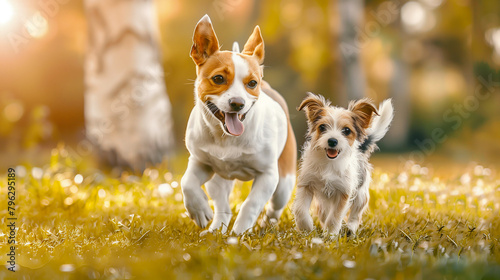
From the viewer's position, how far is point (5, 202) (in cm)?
516

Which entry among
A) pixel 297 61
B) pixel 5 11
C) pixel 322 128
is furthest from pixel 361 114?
pixel 297 61

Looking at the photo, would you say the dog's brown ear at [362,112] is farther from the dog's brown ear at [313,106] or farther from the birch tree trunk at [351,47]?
the birch tree trunk at [351,47]

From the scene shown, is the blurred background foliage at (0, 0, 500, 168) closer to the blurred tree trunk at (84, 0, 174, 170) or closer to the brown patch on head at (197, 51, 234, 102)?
the blurred tree trunk at (84, 0, 174, 170)

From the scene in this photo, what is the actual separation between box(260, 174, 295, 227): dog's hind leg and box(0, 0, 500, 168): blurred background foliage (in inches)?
250

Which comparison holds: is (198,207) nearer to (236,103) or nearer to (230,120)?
(230,120)

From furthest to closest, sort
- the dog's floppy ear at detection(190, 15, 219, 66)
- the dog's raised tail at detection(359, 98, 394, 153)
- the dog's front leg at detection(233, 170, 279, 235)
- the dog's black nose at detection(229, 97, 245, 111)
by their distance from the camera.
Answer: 1. the dog's raised tail at detection(359, 98, 394, 153)
2. the dog's front leg at detection(233, 170, 279, 235)
3. the dog's floppy ear at detection(190, 15, 219, 66)
4. the dog's black nose at detection(229, 97, 245, 111)

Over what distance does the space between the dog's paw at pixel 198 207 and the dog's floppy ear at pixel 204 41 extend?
963 millimetres

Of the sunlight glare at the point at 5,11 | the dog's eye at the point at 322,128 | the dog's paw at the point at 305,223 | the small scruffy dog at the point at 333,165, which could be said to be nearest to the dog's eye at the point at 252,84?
the small scruffy dog at the point at 333,165

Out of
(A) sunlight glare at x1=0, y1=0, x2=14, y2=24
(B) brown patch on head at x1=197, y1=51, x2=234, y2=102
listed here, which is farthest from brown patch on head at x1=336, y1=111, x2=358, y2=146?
(A) sunlight glare at x1=0, y1=0, x2=14, y2=24

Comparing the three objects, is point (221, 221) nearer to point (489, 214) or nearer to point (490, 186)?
point (489, 214)

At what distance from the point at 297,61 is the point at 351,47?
9.36 ft

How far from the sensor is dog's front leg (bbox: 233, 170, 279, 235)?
3.96m

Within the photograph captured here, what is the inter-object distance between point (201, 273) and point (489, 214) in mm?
3359

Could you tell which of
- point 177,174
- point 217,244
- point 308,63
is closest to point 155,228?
point 217,244
